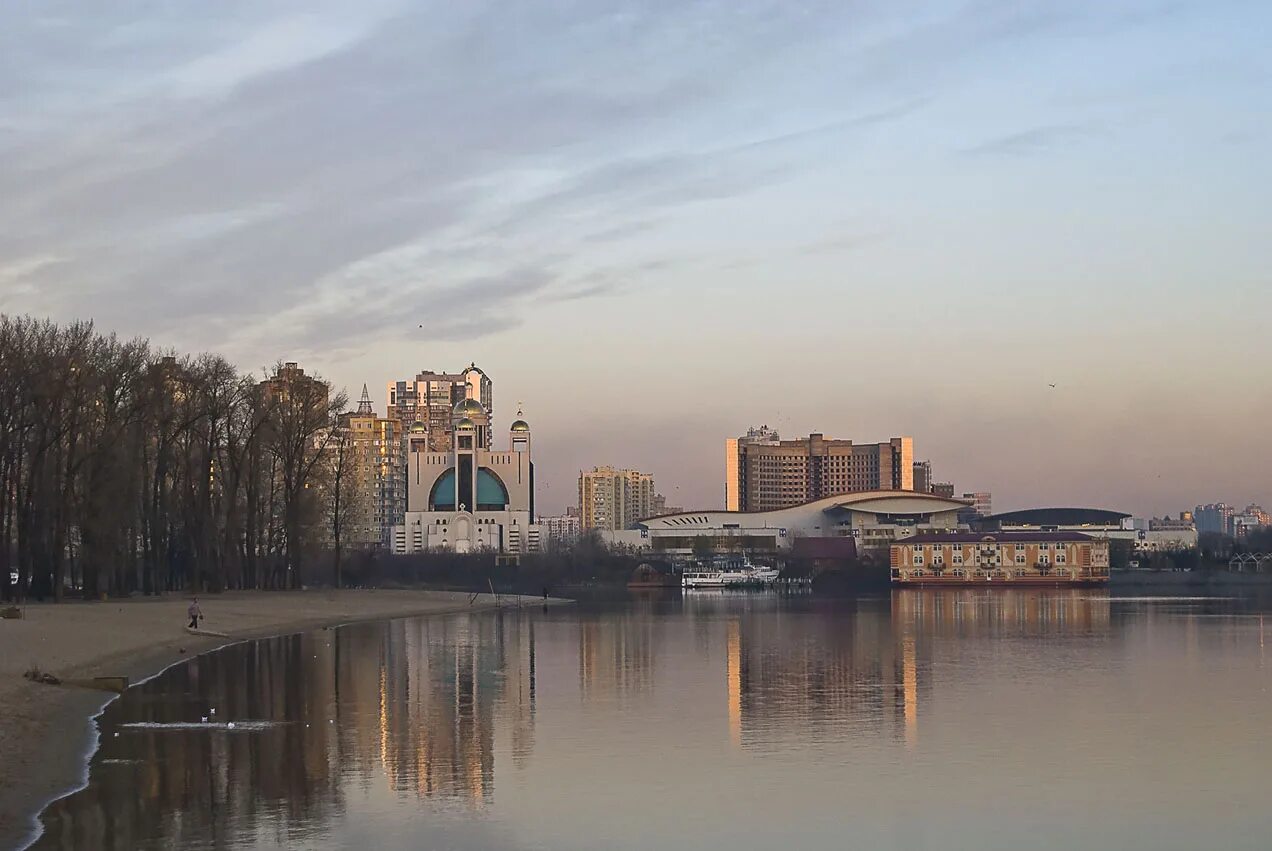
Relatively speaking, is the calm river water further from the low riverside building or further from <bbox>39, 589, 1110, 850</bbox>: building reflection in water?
the low riverside building

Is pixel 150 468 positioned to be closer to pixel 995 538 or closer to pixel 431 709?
pixel 431 709

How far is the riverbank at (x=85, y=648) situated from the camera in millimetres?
25062

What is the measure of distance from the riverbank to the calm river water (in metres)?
0.70

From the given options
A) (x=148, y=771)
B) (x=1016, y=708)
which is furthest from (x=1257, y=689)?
(x=148, y=771)

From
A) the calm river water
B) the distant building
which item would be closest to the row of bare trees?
the distant building

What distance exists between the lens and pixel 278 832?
21031 millimetres

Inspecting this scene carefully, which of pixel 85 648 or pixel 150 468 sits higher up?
pixel 150 468

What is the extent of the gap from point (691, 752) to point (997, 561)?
16028 centimetres

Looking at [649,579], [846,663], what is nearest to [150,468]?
[846,663]

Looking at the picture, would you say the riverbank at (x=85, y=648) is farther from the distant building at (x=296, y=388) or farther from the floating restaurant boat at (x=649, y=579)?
the floating restaurant boat at (x=649, y=579)

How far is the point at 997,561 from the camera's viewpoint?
183750 millimetres

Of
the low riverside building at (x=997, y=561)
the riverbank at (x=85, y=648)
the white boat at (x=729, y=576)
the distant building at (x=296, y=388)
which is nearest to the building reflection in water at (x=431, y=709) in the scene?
the riverbank at (x=85, y=648)

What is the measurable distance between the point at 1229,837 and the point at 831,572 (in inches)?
6433

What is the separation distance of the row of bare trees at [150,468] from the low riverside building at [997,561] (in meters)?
87.5
